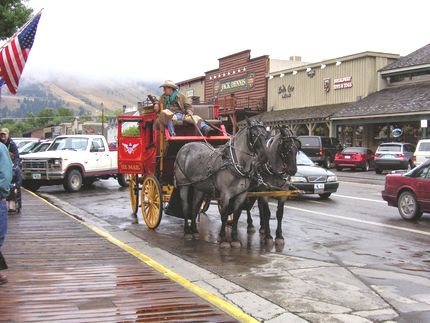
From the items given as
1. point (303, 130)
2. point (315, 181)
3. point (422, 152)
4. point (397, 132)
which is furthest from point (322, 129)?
point (315, 181)

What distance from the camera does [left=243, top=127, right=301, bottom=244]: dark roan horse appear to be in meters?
8.84

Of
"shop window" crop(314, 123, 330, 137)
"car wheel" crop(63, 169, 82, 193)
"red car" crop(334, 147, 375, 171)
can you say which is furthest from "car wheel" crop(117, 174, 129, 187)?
"shop window" crop(314, 123, 330, 137)

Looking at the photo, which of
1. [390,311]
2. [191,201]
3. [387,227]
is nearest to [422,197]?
[387,227]

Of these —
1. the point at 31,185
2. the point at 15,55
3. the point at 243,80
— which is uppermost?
the point at 243,80

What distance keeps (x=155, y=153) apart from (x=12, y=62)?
3.76 metres

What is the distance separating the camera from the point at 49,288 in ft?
Result: 20.1

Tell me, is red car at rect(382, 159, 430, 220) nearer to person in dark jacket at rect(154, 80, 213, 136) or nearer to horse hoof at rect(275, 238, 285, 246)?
horse hoof at rect(275, 238, 285, 246)

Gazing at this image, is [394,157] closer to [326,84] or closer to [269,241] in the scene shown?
[326,84]

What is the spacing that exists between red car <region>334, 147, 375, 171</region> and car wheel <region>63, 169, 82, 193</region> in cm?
1770

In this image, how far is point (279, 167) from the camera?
9094 millimetres

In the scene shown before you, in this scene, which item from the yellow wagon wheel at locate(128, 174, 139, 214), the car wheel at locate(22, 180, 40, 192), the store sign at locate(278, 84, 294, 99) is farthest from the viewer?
the store sign at locate(278, 84, 294, 99)

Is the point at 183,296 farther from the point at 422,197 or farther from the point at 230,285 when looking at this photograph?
the point at 422,197

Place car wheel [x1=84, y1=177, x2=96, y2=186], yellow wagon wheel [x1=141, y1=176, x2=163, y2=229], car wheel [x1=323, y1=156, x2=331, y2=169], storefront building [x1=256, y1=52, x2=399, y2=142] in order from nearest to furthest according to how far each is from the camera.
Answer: yellow wagon wheel [x1=141, y1=176, x2=163, y2=229] → car wheel [x1=84, y1=177, x2=96, y2=186] → car wheel [x1=323, y1=156, x2=331, y2=169] → storefront building [x1=256, y1=52, x2=399, y2=142]

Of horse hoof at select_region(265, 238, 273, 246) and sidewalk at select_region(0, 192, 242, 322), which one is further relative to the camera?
horse hoof at select_region(265, 238, 273, 246)
